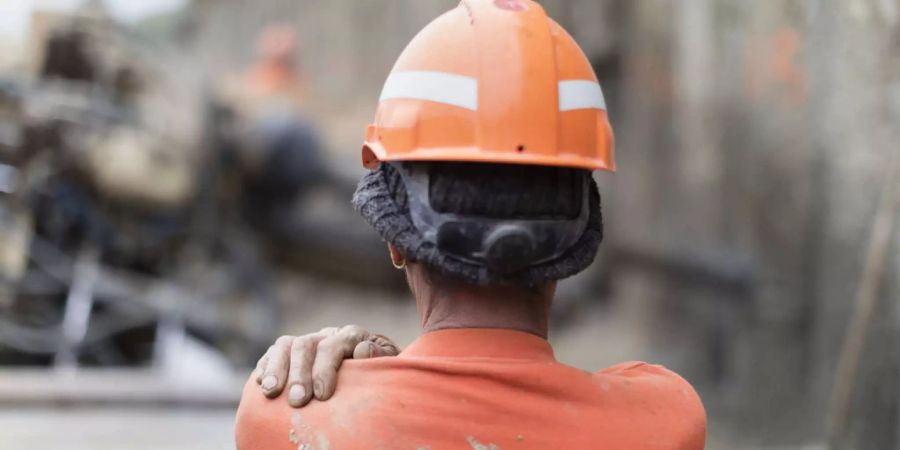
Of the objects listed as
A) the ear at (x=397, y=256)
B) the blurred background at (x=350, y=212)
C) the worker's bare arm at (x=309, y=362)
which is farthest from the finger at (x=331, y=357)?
the blurred background at (x=350, y=212)

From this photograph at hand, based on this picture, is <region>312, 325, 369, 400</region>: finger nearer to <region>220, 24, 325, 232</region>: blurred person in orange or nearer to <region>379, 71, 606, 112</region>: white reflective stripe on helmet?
<region>379, 71, 606, 112</region>: white reflective stripe on helmet

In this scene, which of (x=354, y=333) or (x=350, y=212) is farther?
(x=350, y=212)

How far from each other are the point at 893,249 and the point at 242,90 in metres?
9.54

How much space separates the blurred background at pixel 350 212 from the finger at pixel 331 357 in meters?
2.28

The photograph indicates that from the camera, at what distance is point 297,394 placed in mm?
1547

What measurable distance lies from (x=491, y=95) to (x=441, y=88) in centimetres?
8

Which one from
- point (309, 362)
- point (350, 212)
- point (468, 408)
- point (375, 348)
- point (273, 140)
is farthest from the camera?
point (350, 212)

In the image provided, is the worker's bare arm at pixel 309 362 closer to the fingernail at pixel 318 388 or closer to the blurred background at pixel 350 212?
the fingernail at pixel 318 388

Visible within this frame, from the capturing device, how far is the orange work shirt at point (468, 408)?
1500 millimetres

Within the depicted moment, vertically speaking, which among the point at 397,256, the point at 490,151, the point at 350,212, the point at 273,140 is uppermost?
the point at 490,151

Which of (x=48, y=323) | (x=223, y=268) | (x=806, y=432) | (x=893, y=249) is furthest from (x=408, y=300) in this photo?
(x=893, y=249)

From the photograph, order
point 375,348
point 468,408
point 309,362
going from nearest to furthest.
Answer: point 468,408 → point 309,362 → point 375,348

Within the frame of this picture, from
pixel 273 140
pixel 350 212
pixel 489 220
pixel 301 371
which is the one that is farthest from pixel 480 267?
pixel 350 212

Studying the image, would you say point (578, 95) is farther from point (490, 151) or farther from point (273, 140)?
point (273, 140)
